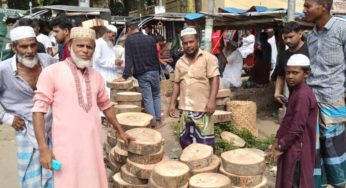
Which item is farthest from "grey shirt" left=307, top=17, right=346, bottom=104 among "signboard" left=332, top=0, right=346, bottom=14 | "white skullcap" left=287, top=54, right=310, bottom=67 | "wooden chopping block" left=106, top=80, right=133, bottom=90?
"signboard" left=332, top=0, right=346, bottom=14

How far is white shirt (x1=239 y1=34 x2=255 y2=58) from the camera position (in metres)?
12.9

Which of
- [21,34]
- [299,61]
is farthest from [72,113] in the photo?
[299,61]

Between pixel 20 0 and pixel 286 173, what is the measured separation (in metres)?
24.0

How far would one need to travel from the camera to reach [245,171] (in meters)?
3.67

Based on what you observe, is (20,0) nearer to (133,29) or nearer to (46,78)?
(133,29)

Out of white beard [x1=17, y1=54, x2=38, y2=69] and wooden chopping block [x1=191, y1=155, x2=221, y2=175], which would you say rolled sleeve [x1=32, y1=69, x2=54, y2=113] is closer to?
white beard [x1=17, y1=54, x2=38, y2=69]

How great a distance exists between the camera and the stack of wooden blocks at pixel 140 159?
3871 mm

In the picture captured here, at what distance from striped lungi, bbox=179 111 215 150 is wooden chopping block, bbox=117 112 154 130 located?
45cm

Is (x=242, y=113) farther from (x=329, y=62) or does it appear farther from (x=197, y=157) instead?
(x=329, y=62)

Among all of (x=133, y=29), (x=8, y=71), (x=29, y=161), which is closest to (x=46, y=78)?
(x=8, y=71)

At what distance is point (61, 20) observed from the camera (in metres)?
4.99

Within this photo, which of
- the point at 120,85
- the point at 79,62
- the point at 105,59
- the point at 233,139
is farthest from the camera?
the point at 105,59

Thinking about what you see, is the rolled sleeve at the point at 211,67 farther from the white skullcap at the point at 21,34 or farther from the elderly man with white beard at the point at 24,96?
the white skullcap at the point at 21,34

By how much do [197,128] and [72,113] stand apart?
193 centimetres
